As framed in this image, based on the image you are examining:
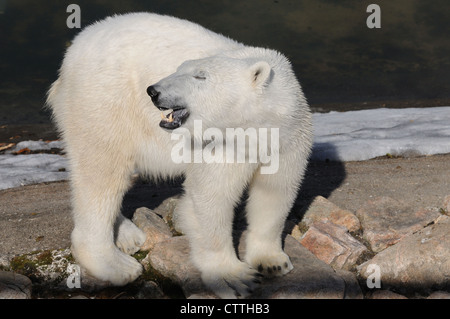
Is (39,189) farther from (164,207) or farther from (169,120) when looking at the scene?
(169,120)

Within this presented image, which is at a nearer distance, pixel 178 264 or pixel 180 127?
pixel 180 127

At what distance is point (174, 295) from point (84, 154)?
117 centimetres

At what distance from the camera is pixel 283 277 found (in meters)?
3.69

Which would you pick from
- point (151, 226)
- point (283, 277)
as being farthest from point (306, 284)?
point (151, 226)

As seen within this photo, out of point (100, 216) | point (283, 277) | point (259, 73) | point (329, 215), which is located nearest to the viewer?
point (259, 73)

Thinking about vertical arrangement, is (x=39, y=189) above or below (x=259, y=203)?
below

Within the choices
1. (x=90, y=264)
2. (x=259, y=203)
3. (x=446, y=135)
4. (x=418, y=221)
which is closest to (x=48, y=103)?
(x=90, y=264)

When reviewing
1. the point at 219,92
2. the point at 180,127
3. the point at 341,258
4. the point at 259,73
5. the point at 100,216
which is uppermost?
the point at 259,73

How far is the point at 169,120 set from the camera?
3201 mm

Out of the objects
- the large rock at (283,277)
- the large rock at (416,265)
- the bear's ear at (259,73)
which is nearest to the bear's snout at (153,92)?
the bear's ear at (259,73)

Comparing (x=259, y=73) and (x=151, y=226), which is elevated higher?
(x=259, y=73)

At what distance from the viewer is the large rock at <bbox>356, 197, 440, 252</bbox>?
14.0 ft

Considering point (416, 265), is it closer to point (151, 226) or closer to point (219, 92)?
point (219, 92)

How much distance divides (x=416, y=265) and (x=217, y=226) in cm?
143
